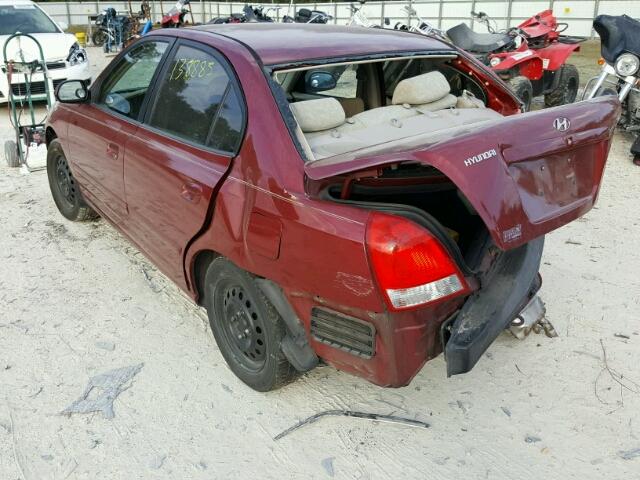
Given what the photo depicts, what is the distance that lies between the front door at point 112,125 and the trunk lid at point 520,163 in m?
1.69

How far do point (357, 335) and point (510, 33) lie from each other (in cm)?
790

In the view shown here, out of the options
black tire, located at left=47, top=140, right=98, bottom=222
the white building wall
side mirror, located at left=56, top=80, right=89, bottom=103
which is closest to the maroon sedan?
side mirror, located at left=56, top=80, right=89, bottom=103

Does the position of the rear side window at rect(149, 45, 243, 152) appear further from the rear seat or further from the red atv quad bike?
the red atv quad bike

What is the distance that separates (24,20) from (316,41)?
895cm

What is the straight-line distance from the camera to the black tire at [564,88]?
908cm

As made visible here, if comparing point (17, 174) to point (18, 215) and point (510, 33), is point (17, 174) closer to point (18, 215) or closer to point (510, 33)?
point (18, 215)

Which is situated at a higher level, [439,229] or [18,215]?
[439,229]

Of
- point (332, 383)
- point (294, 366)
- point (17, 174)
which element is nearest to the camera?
point (294, 366)

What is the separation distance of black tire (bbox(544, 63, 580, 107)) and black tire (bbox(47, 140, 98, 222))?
722 centimetres

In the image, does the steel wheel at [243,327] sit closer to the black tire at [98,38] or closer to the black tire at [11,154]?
the black tire at [11,154]

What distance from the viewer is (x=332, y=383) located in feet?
9.73

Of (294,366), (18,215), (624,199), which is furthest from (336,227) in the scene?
(624,199)

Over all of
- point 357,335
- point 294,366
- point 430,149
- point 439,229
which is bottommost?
point 294,366

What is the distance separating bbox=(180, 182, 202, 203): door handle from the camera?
2771 millimetres
